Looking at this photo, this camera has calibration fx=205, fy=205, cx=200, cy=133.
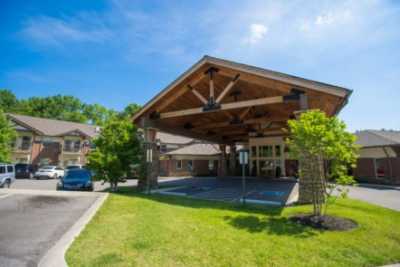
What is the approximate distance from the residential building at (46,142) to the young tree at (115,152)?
18236 mm

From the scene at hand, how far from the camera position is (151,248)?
13.0ft

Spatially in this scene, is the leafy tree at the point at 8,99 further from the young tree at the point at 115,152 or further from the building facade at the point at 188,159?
the young tree at the point at 115,152

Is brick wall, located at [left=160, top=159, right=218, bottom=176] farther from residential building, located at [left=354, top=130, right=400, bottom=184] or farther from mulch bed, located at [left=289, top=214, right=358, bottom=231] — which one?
mulch bed, located at [left=289, top=214, right=358, bottom=231]

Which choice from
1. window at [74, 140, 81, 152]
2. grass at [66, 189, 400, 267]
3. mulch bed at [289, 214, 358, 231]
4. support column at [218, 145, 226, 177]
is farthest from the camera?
window at [74, 140, 81, 152]

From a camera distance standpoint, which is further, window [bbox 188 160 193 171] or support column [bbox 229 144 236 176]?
window [bbox 188 160 193 171]

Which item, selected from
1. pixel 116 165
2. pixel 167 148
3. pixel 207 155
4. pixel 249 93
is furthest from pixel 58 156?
pixel 249 93

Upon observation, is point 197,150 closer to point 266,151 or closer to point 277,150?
point 266,151

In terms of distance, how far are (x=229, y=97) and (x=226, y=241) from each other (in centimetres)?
951

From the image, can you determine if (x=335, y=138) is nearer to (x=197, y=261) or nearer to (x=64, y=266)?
(x=197, y=261)

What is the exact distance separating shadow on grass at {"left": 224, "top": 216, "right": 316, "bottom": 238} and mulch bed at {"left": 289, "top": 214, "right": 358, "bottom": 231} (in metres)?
0.32

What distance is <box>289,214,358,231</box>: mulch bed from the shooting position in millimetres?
5273

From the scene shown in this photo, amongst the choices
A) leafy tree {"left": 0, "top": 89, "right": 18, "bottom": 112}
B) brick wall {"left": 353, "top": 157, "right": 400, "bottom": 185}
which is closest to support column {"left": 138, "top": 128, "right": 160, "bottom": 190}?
brick wall {"left": 353, "top": 157, "right": 400, "bottom": 185}

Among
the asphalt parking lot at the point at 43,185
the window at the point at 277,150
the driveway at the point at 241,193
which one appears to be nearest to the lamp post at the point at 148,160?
the driveway at the point at 241,193

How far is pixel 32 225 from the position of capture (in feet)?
17.4
